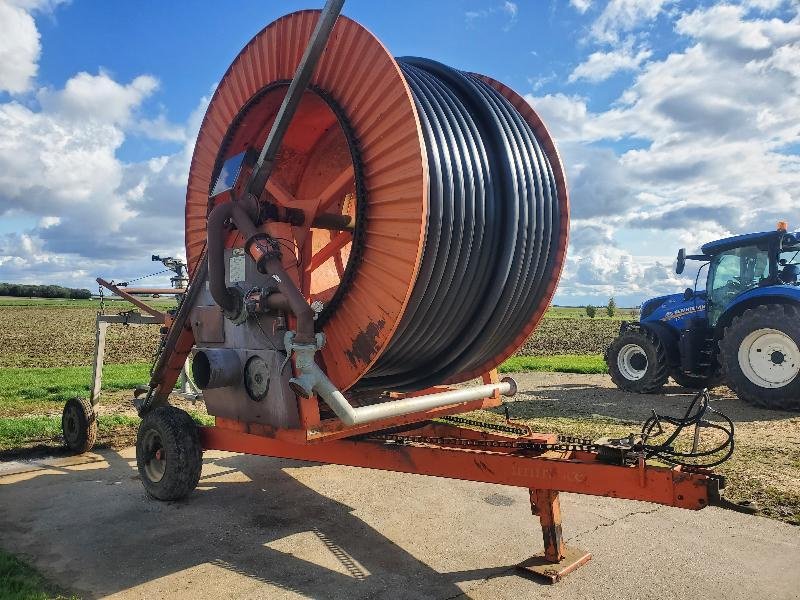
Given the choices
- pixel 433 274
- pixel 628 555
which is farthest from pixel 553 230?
pixel 628 555

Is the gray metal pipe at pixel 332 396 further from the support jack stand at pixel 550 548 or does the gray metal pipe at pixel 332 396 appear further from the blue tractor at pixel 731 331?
the blue tractor at pixel 731 331

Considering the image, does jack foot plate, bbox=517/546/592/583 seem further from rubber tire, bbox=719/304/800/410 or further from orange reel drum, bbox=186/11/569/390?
rubber tire, bbox=719/304/800/410

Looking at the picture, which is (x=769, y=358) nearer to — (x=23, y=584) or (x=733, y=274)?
(x=733, y=274)

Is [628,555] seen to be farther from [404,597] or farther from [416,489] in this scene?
[416,489]


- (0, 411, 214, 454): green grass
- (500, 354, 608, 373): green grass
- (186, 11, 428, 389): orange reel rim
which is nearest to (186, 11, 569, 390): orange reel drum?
(186, 11, 428, 389): orange reel rim

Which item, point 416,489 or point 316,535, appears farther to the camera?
point 416,489

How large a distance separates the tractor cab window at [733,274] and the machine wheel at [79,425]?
9.38 metres

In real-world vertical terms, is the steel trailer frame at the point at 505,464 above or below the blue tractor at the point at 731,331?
below

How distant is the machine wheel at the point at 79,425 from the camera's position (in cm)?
674

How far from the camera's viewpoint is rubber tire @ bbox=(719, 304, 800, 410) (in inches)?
356

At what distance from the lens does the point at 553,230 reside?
494 cm

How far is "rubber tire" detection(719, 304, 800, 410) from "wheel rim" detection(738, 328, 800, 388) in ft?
0.22

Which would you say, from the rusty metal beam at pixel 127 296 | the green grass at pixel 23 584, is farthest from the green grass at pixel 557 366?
the green grass at pixel 23 584

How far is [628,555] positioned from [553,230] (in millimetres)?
2336
